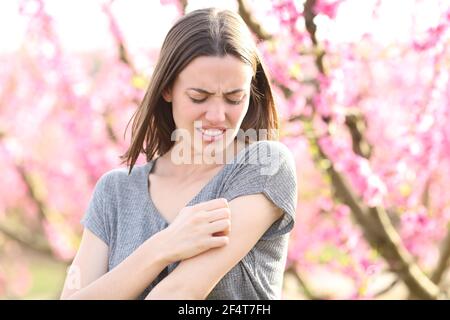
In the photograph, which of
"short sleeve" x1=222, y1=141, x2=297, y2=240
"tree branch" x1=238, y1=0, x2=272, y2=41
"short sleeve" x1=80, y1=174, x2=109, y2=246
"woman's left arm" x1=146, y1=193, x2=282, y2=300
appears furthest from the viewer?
"tree branch" x1=238, y1=0, x2=272, y2=41

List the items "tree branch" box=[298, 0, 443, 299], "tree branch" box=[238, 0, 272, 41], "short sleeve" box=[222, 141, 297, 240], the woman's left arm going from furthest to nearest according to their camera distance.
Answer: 1. "tree branch" box=[298, 0, 443, 299]
2. "tree branch" box=[238, 0, 272, 41]
3. "short sleeve" box=[222, 141, 297, 240]
4. the woman's left arm

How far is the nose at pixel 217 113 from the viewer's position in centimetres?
169

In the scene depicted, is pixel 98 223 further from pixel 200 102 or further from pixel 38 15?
pixel 38 15

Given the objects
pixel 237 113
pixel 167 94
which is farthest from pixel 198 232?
pixel 167 94

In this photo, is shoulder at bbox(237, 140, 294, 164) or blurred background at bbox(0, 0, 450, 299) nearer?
shoulder at bbox(237, 140, 294, 164)

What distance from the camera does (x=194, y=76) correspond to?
171 cm

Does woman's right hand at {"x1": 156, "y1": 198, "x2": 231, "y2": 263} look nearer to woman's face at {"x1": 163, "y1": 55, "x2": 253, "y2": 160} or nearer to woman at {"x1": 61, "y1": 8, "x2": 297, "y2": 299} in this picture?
woman at {"x1": 61, "y1": 8, "x2": 297, "y2": 299}

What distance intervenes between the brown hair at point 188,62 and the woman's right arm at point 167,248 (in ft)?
1.20

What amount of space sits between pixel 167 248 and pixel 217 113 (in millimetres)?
336

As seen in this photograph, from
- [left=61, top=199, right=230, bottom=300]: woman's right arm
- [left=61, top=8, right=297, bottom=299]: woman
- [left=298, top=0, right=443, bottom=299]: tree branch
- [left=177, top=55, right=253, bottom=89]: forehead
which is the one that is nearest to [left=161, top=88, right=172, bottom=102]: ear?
[left=61, top=8, right=297, bottom=299]: woman

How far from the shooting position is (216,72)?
1.68 metres

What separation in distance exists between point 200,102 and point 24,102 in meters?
4.89

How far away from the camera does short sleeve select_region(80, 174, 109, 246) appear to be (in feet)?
5.99

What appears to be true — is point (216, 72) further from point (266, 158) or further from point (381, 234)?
point (381, 234)
